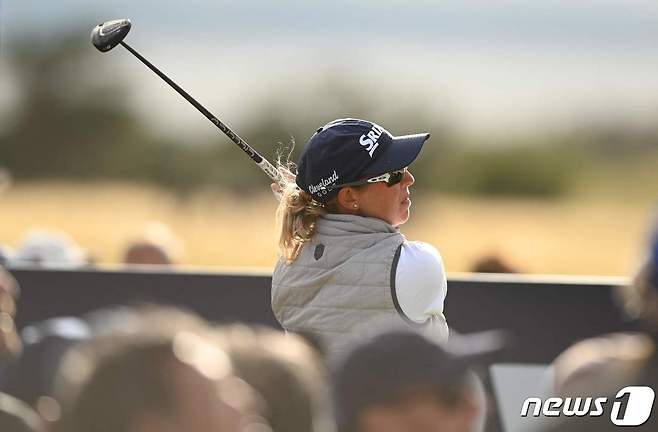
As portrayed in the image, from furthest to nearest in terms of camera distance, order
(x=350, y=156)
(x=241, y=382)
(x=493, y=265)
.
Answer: (x=493, y=265), (x=350, y=156), (x=241, y=382)

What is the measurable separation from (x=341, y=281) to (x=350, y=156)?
33cm

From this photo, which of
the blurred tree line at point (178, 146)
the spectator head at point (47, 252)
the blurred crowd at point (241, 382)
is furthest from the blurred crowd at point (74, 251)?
the blurred tree line at point (178, 146)

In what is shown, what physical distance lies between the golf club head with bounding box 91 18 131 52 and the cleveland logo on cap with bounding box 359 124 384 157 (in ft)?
4.91

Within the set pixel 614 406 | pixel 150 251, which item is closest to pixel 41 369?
pixel 614 406

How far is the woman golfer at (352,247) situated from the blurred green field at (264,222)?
22.2m

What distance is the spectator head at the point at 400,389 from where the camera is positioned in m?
1.96

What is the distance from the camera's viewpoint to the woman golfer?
308 cm

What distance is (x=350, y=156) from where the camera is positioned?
10.9ft

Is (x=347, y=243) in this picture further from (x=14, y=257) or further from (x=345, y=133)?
(x=14, y=257)

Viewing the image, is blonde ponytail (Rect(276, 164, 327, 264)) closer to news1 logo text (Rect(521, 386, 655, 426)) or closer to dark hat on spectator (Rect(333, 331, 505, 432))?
news1 logo text (Rect(521, 386, 655, 426))

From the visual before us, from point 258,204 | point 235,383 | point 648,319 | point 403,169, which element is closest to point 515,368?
point 403,169

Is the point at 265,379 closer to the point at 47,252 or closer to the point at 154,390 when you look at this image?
the point at 154,390

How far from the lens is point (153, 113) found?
33906mm

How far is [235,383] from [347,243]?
4.55 ft
